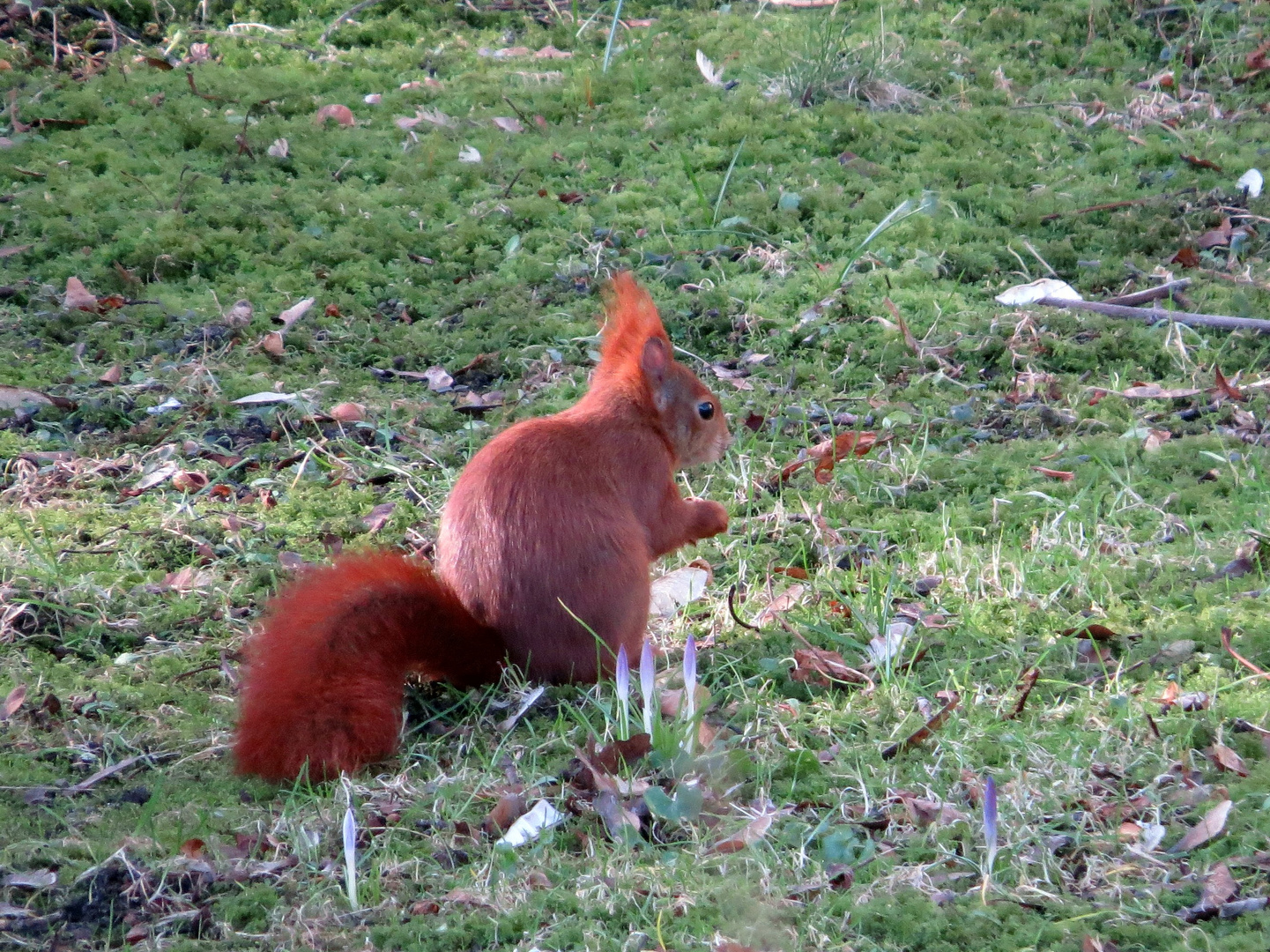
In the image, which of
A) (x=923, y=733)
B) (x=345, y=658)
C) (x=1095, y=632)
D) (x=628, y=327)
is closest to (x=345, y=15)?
(x=628, y=327)

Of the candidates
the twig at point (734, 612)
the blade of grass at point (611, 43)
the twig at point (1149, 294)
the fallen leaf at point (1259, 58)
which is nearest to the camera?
the twig at point (734, 612)

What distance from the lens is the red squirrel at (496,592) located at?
222 centimetres

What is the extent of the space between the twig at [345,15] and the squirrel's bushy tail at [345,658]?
3727mm

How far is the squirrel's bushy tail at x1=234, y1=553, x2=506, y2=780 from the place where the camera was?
7.20 ft

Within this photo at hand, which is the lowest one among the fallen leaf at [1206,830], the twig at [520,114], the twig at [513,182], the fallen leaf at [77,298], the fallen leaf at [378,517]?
the fallen leaf at [378,517]

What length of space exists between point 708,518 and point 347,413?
50.4 inches

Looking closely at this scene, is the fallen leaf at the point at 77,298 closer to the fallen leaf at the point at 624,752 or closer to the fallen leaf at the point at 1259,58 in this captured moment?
the fallen leaf at the point at 624,752

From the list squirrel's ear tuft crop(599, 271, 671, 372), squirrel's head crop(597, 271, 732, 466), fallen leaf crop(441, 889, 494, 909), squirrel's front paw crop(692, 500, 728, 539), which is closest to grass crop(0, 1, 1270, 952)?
fallen leaf crop(441, 889, 494, 909)

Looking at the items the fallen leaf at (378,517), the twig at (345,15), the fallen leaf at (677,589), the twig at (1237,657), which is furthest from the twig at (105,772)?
the twig at (345,15)

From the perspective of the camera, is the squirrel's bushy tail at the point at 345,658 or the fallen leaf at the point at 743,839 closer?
the fallen leaf at the point at 743,839

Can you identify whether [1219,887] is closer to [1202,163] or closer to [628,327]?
[628,327]

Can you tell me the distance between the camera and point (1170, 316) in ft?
12.2

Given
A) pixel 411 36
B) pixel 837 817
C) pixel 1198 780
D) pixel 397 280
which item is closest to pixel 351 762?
pixel 837 817

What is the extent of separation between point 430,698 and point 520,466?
48cm
